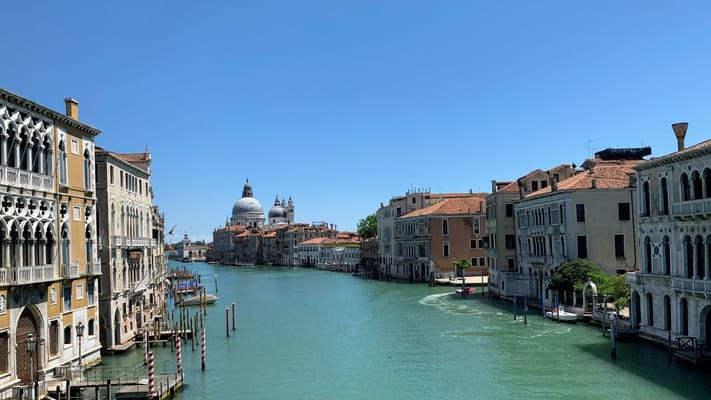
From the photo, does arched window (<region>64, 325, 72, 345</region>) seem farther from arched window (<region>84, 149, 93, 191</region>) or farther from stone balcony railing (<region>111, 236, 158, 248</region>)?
stone balcony railing (<region>111, 236, 158, 248</region>)

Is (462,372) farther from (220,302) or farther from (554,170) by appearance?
(220,302)

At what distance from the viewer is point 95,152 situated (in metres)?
20.9

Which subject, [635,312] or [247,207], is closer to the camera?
[635,312]

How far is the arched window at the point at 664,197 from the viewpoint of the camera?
1972cm

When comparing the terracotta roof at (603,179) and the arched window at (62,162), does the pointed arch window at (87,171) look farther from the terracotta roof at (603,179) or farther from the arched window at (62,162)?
the terracotta roof at (603,179)

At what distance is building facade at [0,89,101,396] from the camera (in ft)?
47.9

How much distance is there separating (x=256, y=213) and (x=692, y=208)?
13339 cm

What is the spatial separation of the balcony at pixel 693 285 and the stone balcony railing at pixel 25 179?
1628cm

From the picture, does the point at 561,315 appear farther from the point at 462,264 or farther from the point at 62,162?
the point at 462,264

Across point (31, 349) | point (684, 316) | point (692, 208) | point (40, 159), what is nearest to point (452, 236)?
point (684, 316)

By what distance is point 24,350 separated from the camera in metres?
15.2

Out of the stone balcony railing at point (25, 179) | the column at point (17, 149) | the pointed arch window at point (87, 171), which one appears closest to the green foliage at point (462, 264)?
the pointed arch window at point (87, 171)

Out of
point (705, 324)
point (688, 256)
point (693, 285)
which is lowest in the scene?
→ point (705, 324)

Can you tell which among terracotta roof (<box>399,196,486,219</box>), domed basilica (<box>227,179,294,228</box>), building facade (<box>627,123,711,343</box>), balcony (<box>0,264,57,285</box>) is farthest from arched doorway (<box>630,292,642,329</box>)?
domed basilica (<box>227,179,294,228</box>)
